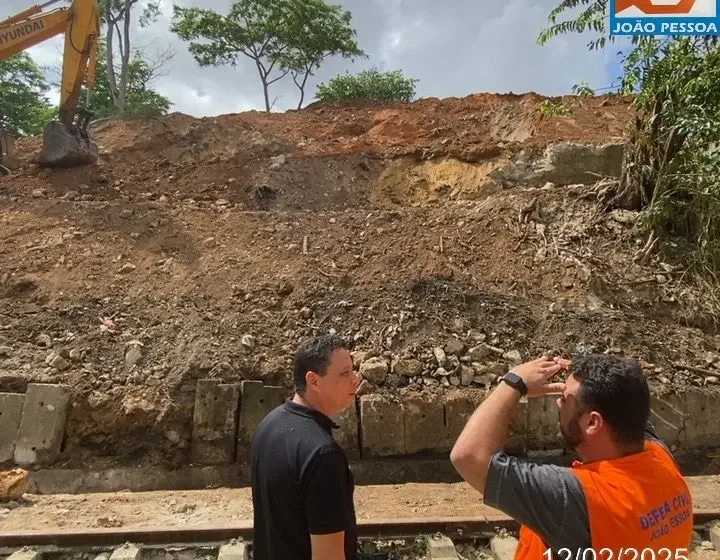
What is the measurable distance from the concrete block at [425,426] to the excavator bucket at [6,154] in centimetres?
916

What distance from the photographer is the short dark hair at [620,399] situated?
1.57 meters

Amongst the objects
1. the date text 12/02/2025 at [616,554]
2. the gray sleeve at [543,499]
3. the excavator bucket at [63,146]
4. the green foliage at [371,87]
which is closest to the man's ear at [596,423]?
the gray sleeve at [543,499]

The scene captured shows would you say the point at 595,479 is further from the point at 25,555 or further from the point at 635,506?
the point at 25,555

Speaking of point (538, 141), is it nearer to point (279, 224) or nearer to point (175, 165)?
point (279, 224)

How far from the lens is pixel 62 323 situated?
6.51m

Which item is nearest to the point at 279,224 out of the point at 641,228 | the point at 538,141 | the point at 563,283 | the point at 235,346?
the point at 235,346

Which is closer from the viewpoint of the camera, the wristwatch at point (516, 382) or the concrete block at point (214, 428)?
the wristwatch at point (516, 382)

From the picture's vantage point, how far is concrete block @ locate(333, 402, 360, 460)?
561 cm

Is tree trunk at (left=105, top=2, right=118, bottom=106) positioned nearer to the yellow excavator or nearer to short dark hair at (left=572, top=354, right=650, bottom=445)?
the yellow excavator

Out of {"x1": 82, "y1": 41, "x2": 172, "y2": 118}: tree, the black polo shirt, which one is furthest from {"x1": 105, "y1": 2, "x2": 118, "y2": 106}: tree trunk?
the black polo shirt

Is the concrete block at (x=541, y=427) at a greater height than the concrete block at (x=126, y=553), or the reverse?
the concrete block at (x=541, y=427)

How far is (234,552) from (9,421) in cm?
300

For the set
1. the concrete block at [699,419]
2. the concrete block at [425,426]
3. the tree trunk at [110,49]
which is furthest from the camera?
the tree trunk at [110,49]

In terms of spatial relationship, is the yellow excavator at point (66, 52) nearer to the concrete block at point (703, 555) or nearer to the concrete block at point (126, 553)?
the concrete block at point (126, 553)
